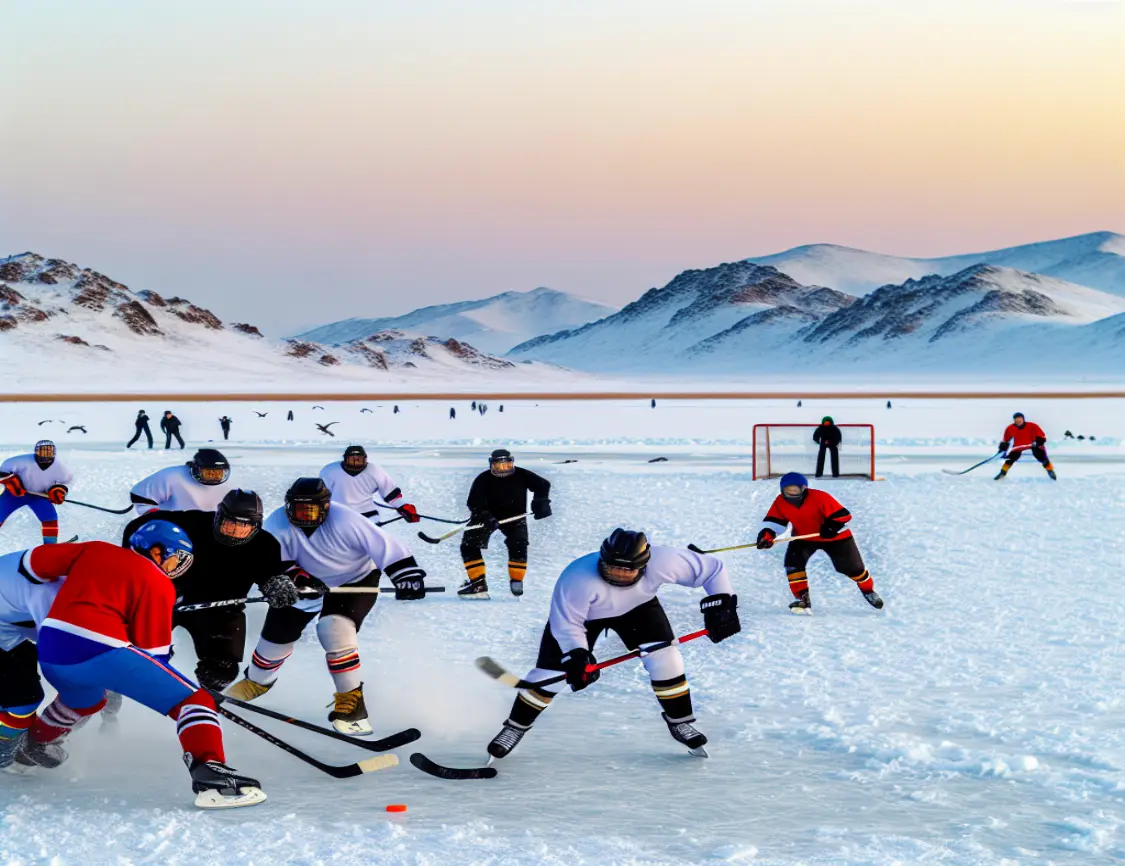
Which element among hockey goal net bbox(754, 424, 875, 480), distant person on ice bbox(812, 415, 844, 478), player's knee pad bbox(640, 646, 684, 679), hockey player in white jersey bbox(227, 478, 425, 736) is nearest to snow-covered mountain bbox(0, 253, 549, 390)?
hockey goal net bbox(754, 424, 875, 480)

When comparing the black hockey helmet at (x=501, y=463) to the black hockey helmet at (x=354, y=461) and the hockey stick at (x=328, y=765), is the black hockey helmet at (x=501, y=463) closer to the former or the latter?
the black hockey helmet at (x=354, y=461)

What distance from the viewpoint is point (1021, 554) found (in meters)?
12.4

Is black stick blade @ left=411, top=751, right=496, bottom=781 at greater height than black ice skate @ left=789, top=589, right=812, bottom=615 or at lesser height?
lesser

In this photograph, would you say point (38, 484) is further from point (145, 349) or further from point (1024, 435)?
point (145, 349)

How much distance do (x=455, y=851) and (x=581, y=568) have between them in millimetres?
1372

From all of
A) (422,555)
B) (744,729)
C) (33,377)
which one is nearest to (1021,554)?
(422,555)

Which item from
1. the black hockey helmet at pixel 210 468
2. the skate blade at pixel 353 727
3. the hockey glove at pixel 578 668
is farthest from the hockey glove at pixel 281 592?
the black hockey helmet at pixel 210 468

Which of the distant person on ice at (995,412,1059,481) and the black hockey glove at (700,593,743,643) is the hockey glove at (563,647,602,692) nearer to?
the black hockey glove at (700,593,743,643)

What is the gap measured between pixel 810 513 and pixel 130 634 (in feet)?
18.5

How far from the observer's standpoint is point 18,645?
5.17m

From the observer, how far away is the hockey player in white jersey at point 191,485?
7.86m

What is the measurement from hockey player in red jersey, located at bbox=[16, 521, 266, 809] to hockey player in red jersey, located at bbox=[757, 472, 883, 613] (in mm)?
4976

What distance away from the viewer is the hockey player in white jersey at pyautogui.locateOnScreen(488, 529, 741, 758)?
218 inches

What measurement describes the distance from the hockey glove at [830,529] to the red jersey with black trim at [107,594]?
5521mm
